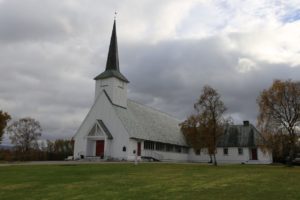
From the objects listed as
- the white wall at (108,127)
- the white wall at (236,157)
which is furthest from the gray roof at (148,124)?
the white wall at (236,157)

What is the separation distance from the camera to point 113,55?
48594mm

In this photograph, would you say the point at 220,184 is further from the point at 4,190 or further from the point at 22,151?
the point at 22,151

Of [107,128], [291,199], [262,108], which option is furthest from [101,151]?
[291,199]

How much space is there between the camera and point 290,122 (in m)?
Result: 30.9

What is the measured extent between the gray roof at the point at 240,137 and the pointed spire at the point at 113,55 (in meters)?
21.2

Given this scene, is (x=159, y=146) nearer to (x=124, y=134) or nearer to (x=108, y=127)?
(x=124, y=134)

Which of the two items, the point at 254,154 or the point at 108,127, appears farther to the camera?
the point at 254,154

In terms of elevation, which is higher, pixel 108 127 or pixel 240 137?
pixel 108 127

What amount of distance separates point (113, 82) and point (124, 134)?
26.0 feet

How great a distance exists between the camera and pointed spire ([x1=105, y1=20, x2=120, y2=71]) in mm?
47656

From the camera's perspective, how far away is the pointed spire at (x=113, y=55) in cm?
4766

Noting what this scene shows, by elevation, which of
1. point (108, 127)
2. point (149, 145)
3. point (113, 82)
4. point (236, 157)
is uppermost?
point (113, 82)

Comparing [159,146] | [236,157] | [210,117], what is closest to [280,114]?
[210,117]

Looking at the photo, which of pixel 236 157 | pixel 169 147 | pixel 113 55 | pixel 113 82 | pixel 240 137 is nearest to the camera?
pixel 113 82
